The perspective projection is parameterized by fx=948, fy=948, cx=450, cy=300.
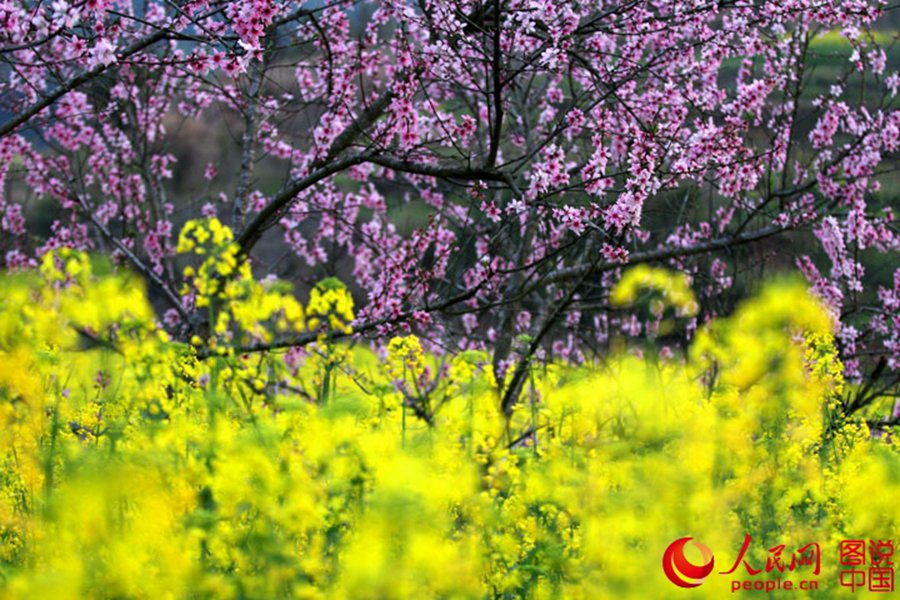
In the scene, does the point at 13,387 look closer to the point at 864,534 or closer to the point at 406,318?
the point at 406,318

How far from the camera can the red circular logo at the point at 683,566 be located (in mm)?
3145

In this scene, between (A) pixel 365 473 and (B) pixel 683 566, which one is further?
(B) pixel 683 566

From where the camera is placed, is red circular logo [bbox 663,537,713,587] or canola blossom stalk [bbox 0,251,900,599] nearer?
canola blossom stalk [bbox 0,251,900,599]

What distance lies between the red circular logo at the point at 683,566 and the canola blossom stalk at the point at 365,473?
33 mm

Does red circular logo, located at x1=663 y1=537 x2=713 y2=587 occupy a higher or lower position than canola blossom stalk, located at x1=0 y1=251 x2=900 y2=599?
lower

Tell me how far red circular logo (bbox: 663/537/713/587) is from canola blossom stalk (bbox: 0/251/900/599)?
0.11ft

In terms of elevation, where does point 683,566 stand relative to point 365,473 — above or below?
below

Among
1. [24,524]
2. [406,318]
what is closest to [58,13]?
[24,524]

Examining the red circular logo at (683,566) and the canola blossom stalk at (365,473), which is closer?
the canola blossom stalk at (365,473)

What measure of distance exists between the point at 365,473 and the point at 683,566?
117 cm

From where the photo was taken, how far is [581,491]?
357 cm

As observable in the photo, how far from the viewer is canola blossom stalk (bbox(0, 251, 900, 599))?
9.02 feet

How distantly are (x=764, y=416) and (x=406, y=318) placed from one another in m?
2.40

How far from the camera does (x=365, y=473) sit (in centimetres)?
291
